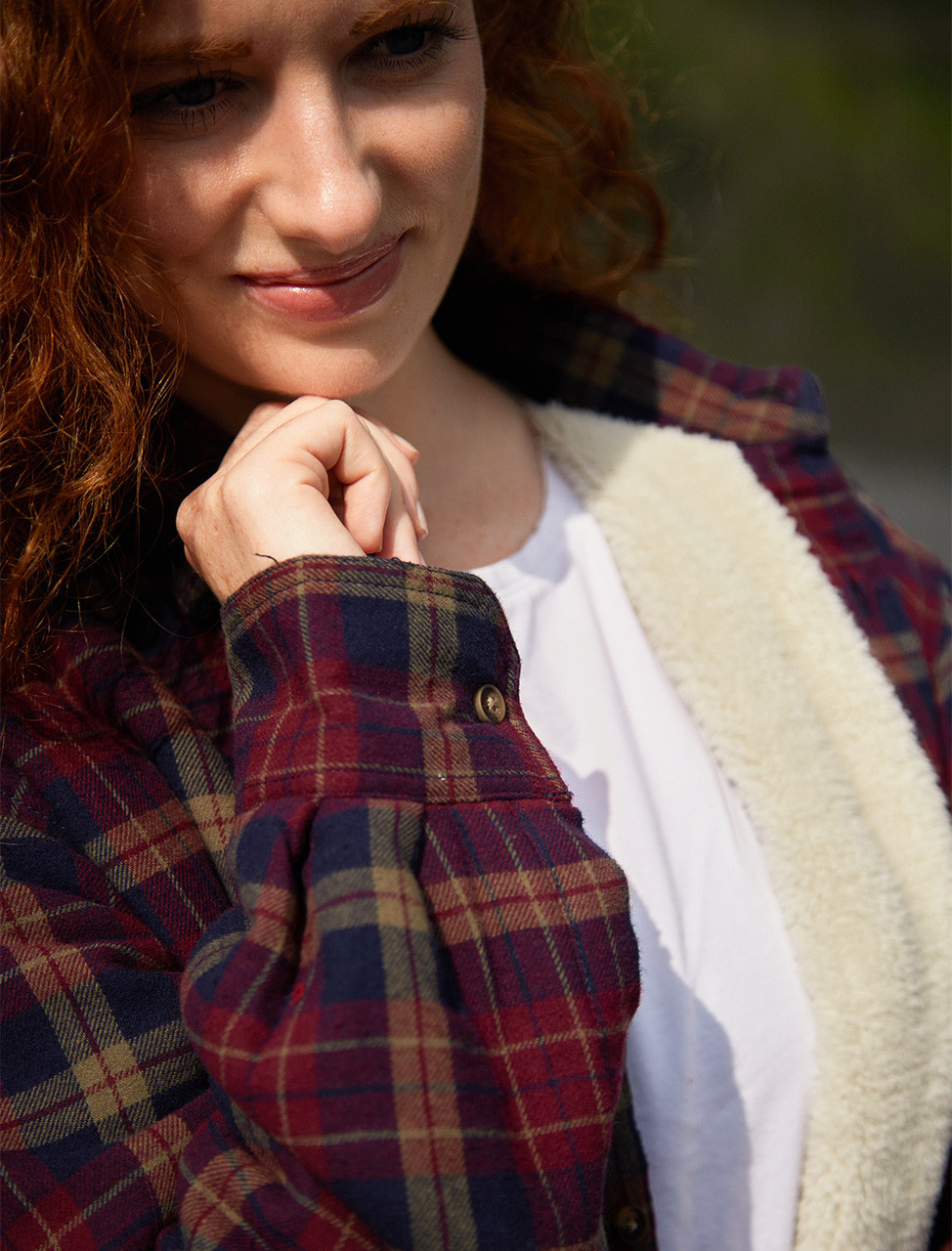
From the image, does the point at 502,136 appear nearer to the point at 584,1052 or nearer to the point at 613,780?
the point at 613,780

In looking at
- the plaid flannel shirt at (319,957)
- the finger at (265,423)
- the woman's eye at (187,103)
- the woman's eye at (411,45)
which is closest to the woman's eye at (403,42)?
the woman's eye at (411,45)

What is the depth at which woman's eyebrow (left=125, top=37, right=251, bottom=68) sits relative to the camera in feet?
3.41

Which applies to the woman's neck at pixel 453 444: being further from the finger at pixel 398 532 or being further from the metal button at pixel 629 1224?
the metal button at pixel 629 1224

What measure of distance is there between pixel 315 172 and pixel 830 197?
5189mm

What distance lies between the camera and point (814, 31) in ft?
17.9

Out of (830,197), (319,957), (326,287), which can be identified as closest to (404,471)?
(326,287)

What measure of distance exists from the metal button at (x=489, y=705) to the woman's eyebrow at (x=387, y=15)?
27.4 inches

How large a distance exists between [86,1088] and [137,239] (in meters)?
0.86

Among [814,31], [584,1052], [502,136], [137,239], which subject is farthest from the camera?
[814,31]

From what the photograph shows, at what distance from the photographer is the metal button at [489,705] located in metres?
1.05

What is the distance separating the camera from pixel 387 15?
3.67 ft

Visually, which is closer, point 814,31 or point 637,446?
point 637,446

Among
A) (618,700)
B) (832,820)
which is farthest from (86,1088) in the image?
(832,820)

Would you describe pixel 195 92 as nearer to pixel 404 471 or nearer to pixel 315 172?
pixel 315 172
